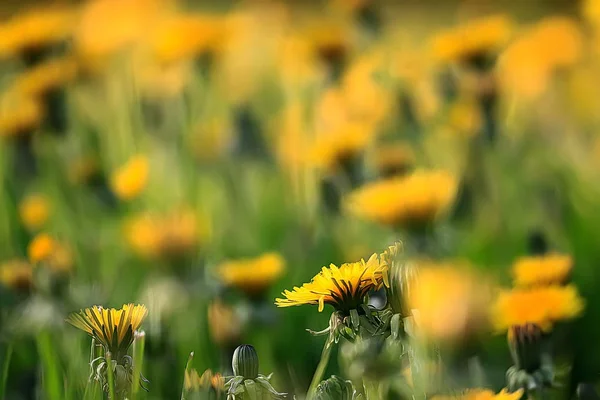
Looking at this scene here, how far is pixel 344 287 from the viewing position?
46 cm

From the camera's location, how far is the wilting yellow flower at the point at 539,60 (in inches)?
57.4

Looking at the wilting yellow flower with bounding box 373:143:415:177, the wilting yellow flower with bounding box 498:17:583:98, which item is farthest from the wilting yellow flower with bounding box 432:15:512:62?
the wilting yellow flower with bounding box 498:17:583:98

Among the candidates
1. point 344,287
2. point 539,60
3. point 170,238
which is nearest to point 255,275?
point 170,238

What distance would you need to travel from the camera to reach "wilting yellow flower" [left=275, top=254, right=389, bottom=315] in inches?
18.1

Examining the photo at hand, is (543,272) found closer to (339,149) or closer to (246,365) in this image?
(246,365)

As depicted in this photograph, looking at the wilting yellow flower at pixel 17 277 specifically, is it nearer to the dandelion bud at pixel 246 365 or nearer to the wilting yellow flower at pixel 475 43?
the dandelion bud at pixel 246 365

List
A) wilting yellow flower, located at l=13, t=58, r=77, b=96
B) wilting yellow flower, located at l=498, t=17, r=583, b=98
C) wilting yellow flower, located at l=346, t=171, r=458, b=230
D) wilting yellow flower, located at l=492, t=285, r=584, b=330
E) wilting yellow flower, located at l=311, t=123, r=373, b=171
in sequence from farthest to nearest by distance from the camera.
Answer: wilting yellow flower, located at l=498, t=17, r=583, b=98 → wilting yellow flower, located at l=13, t=58, r=77, b=96 → wilting yellow flower, located at l=311, t=123, r=373, b=171 → wilting yellow flower, located at l=346, t=171, r=458, b=230 → wilting yellow flower, located at l=492, t=285, r=584, b=330

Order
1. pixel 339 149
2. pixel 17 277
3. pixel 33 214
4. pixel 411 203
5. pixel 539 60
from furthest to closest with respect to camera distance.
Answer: pixel 539 60 < pixel 33 214 < pixel 339 149 < pixel 17 277 < pixel 411 203

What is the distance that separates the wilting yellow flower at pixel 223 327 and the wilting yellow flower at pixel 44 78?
62 cm

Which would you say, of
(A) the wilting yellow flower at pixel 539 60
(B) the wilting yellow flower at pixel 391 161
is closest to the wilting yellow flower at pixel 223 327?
(B) the wilting yellow flower at pixel 391 161

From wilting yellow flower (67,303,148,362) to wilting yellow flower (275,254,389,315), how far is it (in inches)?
3.1

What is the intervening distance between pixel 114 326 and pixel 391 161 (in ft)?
2.23

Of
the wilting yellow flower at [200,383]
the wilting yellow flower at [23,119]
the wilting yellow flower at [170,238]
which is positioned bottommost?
the wilting yellow flower at [200,383]

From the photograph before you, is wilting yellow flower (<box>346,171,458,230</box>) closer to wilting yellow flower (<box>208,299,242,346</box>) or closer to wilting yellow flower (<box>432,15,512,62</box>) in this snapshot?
wilting yellow flower (<box>208,299,242,346</box>)
